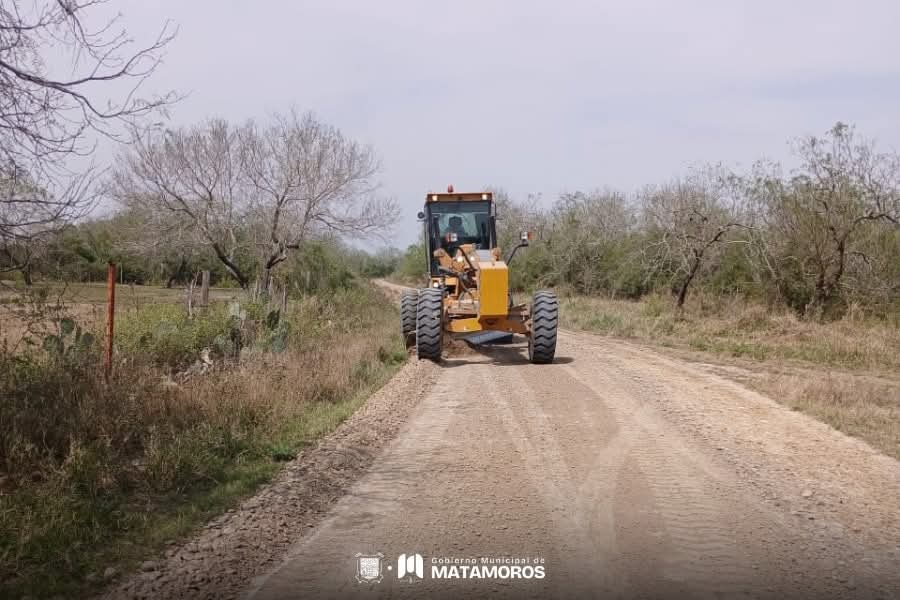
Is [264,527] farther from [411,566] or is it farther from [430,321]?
[430,321]

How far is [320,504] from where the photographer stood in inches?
225

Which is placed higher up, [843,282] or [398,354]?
[843,282]

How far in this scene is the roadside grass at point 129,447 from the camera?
15.2 feet

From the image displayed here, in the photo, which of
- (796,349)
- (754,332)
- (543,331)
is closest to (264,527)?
(543,331)

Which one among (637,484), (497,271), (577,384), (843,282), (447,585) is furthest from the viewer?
(843,282)

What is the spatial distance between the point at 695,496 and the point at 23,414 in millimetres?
5731

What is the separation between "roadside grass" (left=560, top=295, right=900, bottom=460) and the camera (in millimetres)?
9336

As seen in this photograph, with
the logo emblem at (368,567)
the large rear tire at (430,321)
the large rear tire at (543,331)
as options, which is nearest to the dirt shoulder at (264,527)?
the logo emblem at (368,567)

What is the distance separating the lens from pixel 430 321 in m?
13.1

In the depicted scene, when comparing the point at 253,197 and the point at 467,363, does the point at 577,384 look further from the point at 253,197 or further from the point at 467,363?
the point at 253,197

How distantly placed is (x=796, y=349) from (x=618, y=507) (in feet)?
41.5

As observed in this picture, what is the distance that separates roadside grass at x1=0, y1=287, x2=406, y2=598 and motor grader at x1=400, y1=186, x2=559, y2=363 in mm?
2074

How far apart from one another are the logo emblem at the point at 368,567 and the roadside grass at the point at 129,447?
1.39 m

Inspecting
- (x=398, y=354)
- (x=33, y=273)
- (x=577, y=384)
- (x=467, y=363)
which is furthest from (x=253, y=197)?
(x=33, y=273)
